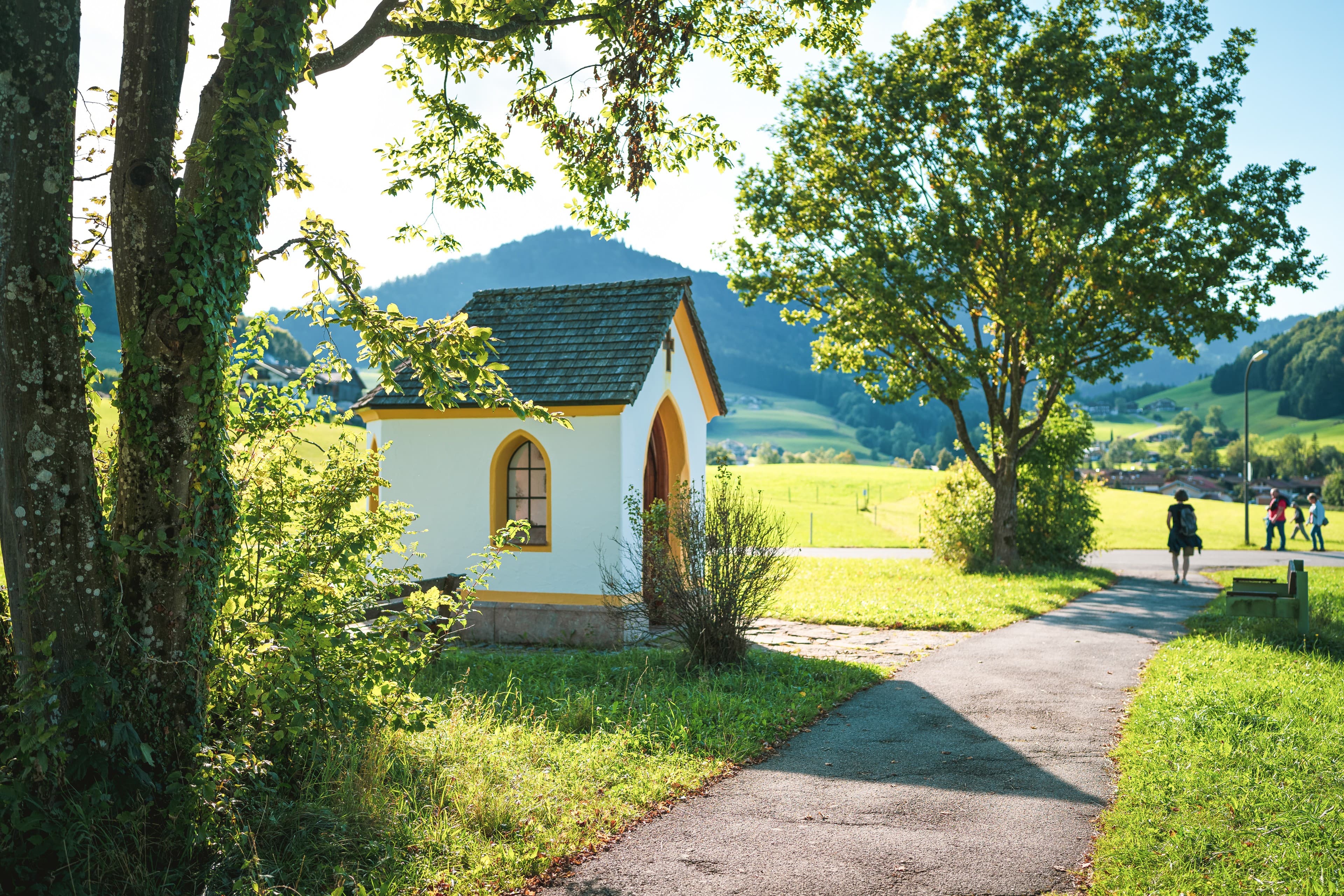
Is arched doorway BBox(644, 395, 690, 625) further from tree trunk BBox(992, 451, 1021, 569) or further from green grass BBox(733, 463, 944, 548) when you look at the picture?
green grass BBox(733, 463, 944, 548)

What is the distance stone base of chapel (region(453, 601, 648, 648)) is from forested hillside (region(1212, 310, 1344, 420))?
488ft

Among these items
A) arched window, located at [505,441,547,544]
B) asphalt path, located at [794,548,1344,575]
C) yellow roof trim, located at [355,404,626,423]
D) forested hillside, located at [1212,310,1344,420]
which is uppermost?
forested hillside, located at [1212,310,1344,420]

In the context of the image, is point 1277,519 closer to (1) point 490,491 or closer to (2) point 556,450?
(2) point 556,450

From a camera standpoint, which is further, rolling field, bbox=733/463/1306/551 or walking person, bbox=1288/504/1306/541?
rolling field, bbox=733/463/1306/551

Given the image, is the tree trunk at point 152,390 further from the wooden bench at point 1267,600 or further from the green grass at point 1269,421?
the green grass at point 1269,421

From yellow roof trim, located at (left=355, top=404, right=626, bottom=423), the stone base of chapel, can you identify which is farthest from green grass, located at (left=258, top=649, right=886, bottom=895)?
yellow roof trim, located at (left=355, top=404, right=626, bottom=423)

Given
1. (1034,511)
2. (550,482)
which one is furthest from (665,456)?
(1034,511)

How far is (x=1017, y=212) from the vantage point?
19.7 metres

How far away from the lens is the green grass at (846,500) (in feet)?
132

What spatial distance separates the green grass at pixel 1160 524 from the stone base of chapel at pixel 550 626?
21179 mm

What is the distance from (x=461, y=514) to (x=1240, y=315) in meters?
17.5

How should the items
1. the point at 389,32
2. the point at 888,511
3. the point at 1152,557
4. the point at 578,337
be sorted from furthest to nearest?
1. the point at 888,511
2. the point at 1152,557
3. the point at 578,337
4. the point at 389,32

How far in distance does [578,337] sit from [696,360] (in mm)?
2682

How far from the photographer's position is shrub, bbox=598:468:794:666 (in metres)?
10.3
